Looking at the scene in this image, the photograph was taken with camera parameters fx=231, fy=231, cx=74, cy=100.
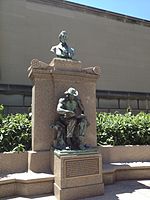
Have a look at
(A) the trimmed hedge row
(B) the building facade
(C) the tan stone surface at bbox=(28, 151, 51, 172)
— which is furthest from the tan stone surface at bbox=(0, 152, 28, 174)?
(B) the building facade

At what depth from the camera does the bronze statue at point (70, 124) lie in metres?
6.28

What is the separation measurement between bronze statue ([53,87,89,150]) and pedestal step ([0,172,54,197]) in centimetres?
95

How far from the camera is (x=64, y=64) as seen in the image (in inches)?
281

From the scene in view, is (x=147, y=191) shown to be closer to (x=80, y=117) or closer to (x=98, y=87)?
(x=80, y=117)

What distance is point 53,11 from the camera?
1539cm

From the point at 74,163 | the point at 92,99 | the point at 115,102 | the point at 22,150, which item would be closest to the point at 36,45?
the point at 115,102

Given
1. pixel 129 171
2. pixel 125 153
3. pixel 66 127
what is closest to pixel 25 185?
pixel 66 127

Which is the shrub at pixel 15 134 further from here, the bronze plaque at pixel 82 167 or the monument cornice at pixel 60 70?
the bronze plaque at pixel 82 167

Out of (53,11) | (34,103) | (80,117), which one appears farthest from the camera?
(53,11)

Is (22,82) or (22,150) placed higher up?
(22,82)

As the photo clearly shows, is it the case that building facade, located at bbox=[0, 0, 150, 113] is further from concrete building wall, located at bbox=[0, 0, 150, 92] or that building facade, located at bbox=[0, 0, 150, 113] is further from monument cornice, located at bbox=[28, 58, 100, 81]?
monument cornice, located at bbox=[28, 58, 100, 81]

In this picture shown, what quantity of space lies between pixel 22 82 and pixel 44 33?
351 cm

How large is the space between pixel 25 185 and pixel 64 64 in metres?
3.63

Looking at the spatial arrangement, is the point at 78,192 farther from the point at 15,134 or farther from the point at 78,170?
the point at 15,134
